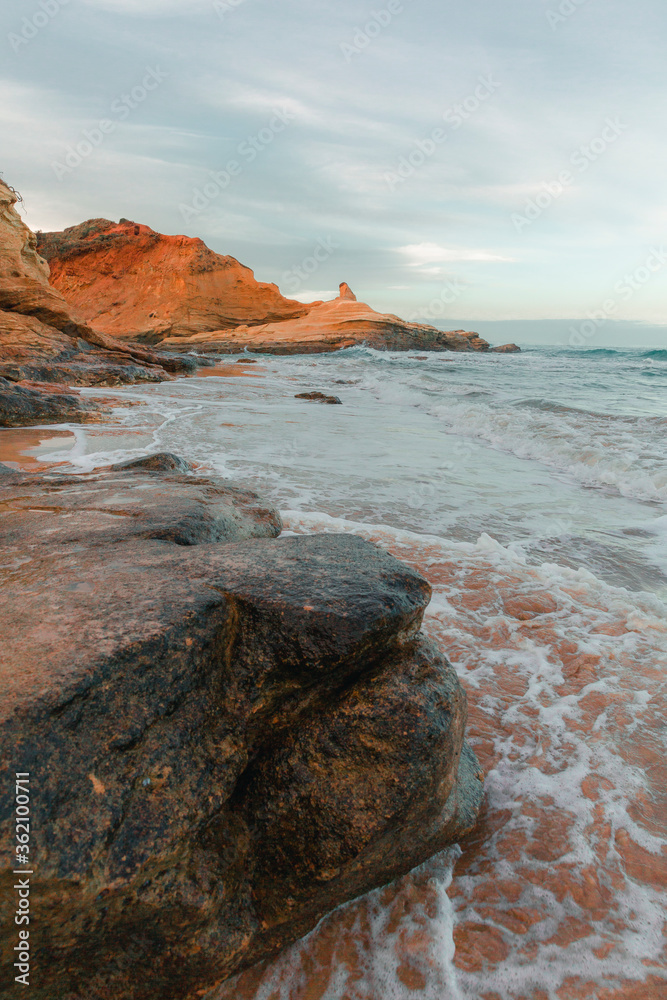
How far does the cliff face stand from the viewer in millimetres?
43688

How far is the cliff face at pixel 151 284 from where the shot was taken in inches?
1720

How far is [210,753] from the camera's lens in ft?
4.15

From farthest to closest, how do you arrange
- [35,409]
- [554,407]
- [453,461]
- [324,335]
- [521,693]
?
[324,335] → [554,407] → [35,409] → [453,461] → [521,693]

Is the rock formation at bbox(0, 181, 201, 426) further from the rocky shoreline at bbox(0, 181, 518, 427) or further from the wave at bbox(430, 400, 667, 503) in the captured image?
the wave at bbox(430, 400, 667, 503)

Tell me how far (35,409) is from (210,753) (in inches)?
287

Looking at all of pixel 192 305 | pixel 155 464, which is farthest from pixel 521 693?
pixel 192 305

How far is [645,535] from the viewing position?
165 inches

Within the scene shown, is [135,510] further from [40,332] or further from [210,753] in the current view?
[40,332]

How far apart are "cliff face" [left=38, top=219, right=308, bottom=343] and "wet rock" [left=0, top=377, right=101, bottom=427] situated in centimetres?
3741

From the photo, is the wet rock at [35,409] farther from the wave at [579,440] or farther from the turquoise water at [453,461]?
the wave at [579,440]

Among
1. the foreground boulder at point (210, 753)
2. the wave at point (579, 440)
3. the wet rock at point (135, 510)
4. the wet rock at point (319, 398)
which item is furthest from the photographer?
the wet rock at point (319, 398)

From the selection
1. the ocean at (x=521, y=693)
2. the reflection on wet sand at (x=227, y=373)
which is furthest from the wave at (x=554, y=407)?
the reflection on wet sand at (x=227, y=373)

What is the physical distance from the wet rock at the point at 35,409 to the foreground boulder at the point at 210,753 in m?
6.22

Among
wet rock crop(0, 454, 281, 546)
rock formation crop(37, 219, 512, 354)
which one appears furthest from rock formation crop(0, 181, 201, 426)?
rock formation crop(37, 219, 512, 354)
